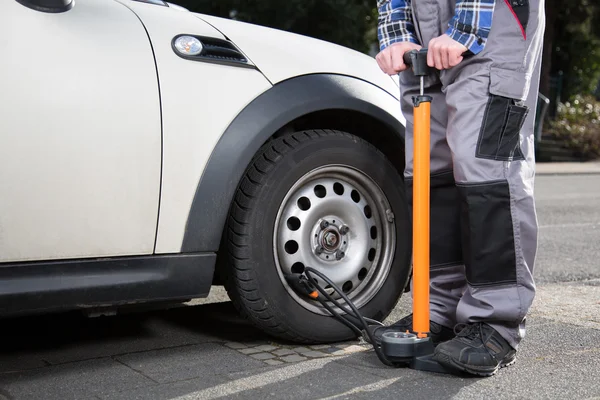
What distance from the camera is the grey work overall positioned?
291cm

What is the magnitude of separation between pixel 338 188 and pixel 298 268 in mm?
340

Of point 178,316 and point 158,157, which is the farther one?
point 178,316

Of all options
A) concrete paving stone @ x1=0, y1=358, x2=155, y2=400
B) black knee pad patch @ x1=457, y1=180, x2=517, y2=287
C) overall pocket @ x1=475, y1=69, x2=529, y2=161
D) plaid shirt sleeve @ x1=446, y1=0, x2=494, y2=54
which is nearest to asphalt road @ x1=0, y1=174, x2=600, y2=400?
concrete paving stone @ x1=0, y1=358, x2=155, y2=400

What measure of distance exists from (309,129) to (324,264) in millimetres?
510

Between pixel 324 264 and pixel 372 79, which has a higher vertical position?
pixel 372 79

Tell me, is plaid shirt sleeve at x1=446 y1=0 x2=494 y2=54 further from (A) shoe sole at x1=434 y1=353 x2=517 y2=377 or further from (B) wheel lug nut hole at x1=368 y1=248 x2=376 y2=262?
(A) shoe sole at x1=434 y1=353 x2=517 y2=377

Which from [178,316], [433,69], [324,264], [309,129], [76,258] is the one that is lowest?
[178,316]

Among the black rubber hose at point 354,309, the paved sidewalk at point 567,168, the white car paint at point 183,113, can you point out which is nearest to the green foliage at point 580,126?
the paved sidewalk at point 567,168

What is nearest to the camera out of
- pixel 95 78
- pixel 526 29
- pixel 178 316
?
pixel 95 78

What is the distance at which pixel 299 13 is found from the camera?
16.8m

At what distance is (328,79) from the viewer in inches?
126

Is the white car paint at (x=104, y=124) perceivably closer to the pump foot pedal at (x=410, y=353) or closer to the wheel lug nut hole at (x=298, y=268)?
the wheel lug nut hole at (x=298, y=268)

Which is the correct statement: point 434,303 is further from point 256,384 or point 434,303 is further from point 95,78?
point 95,78

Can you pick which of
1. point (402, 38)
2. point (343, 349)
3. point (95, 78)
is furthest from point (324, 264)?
point (95, 78)
